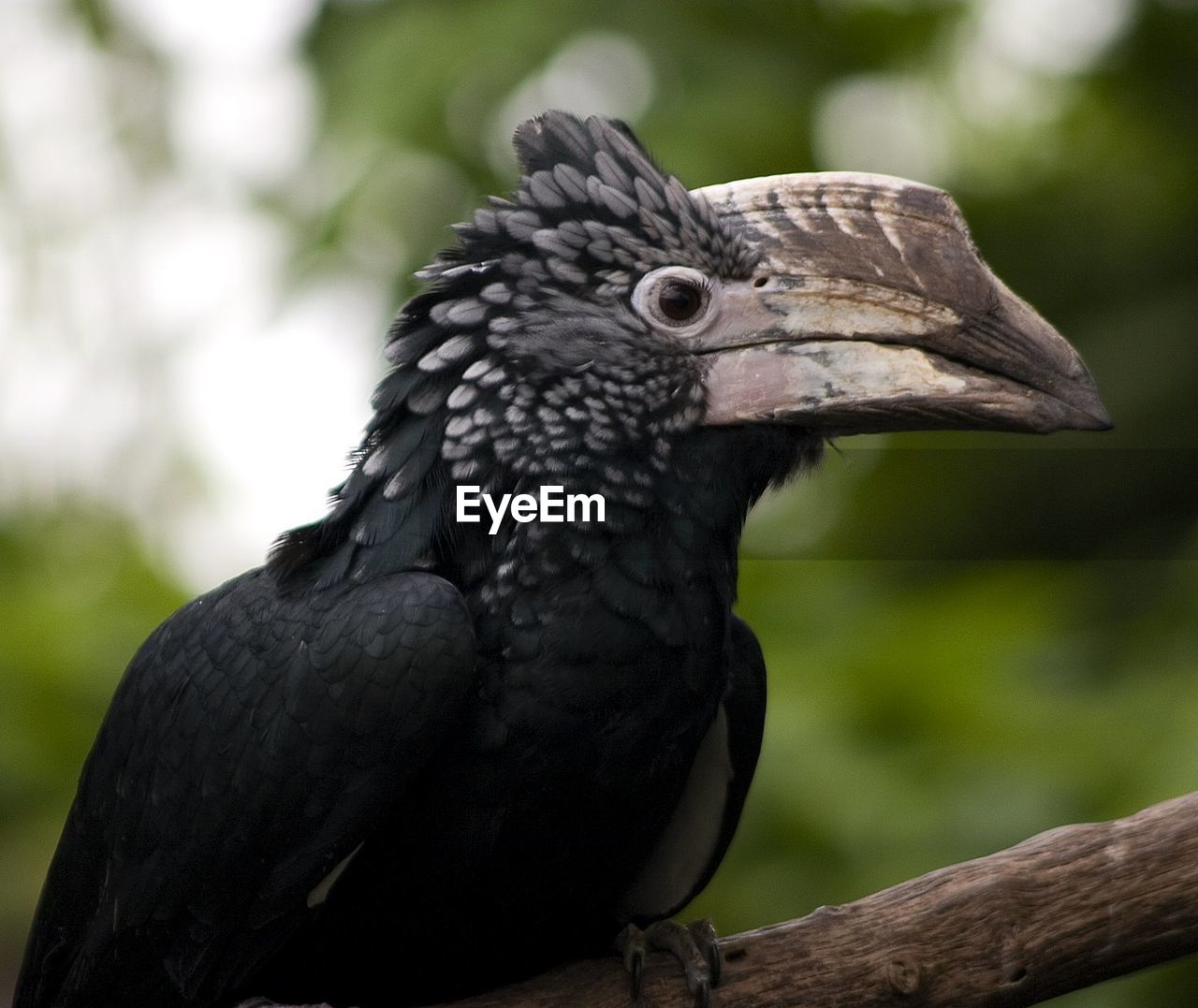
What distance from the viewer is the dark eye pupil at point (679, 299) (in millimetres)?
2910

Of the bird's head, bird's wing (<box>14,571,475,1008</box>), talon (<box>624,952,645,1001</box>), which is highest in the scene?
the bird's head

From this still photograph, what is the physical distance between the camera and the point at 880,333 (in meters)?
2.87

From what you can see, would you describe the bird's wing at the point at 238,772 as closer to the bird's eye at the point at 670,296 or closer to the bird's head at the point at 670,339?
the bird's head at the point at 670,339

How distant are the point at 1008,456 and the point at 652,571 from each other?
4.00 meters

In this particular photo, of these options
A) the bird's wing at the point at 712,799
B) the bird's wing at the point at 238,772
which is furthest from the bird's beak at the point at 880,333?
the bird's wing at the point at 238,772

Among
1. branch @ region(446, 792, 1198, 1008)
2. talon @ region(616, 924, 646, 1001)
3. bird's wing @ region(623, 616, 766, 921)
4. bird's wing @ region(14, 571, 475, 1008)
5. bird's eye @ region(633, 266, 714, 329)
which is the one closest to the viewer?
bird's wing @ region(14, 571, 475, 1008)

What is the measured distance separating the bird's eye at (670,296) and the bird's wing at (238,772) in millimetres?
648

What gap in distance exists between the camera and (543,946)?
2.97 m

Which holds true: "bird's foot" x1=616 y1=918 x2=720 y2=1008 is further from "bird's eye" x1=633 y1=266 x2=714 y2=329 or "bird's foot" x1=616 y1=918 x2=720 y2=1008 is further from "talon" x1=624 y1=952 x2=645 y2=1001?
"bird's eye" x1=633 y1=266 x2=714 y2=329

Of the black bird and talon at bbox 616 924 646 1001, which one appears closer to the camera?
the black bird

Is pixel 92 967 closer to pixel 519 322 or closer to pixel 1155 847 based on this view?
pixel 519 322

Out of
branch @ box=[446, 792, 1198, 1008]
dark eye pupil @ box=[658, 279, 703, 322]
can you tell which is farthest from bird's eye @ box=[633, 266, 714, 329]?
branch @ box=[446, 792, 1198, 1008]

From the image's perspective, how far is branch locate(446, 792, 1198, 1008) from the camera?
9.19 ft

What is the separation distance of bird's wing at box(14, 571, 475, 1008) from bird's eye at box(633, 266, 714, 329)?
65 centimetres
